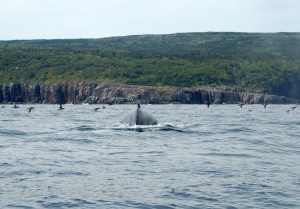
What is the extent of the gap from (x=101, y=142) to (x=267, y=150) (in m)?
8.47

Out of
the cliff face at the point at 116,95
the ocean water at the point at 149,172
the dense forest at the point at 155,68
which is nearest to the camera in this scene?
the ocean water at the point at 149,172

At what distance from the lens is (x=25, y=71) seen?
16062cm

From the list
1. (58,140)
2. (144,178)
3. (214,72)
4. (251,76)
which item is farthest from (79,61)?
(144,178)

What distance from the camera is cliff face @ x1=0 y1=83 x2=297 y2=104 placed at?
435 ft

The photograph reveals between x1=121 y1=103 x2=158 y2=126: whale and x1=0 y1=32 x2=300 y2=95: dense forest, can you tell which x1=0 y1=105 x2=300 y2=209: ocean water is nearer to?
x1=121 y1=103 x2=158 y2=126: whale

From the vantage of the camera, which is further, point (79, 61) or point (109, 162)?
point (79, 61)

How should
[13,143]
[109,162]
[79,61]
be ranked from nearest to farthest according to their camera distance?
[109,162]
[13,143]
[79,61]

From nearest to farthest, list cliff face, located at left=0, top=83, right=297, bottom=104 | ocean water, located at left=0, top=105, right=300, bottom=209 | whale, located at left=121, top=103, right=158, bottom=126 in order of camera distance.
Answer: ocean water, located at left=0, top=105, right=300, bottom=209 < whale, located at left=121, top=103, right=158, bottom=126 < cliff face, located at left=0, top=83, right=297, bottom=104

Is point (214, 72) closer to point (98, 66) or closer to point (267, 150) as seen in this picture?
point (98, 66)

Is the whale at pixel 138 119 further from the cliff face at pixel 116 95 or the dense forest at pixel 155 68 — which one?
the dense forest at pixel 155 68

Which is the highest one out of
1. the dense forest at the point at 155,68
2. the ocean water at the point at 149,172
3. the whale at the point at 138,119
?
the dense forest at the point at 155,68

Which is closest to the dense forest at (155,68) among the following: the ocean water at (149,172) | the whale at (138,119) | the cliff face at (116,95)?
the cliff face at (116,95)

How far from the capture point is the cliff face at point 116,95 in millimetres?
132625

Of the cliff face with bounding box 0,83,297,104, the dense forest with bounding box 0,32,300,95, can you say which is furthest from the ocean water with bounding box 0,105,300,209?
the dense forest with bounding box 0,32,300,95
